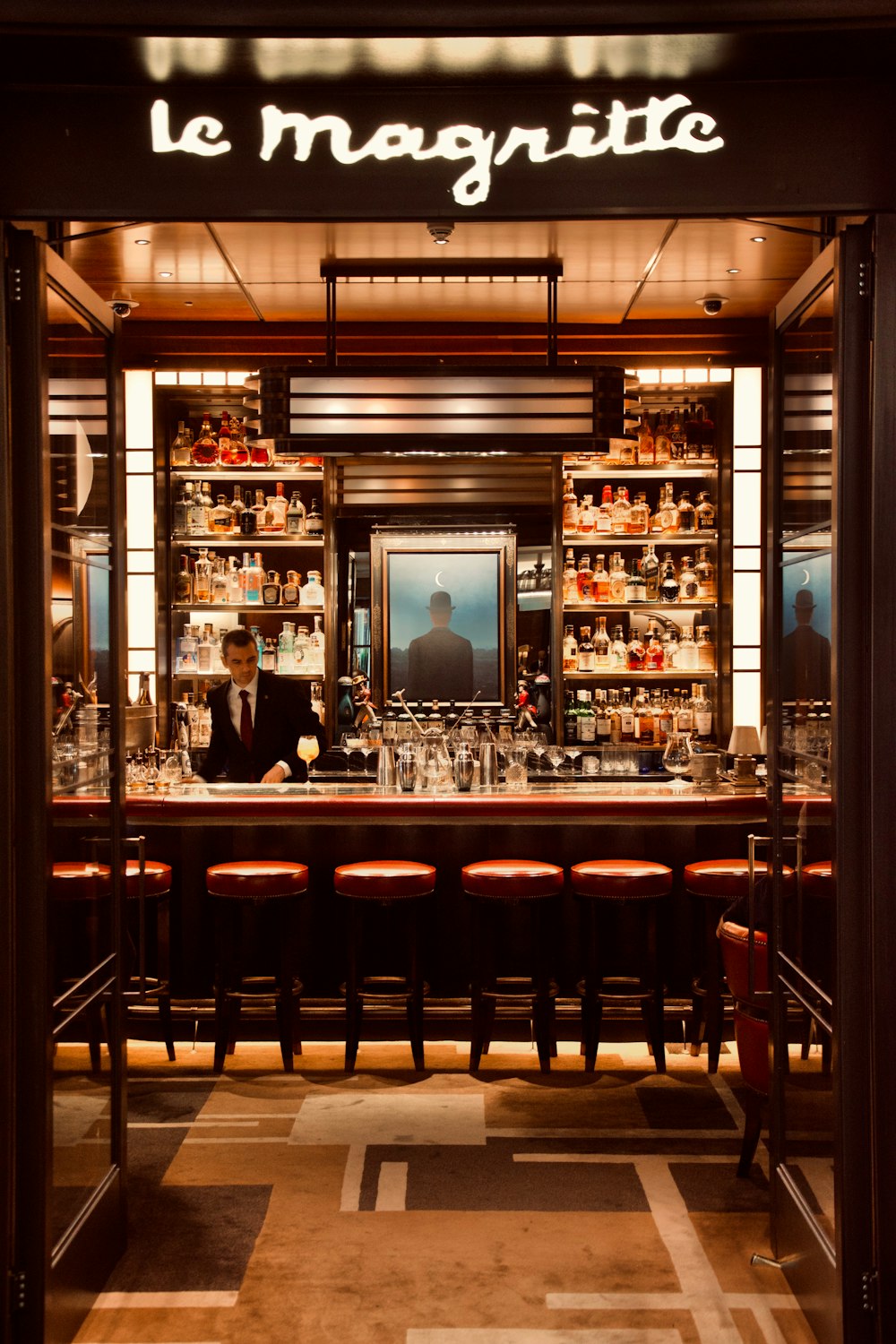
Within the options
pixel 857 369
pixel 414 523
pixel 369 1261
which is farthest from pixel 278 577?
pixel 857 369

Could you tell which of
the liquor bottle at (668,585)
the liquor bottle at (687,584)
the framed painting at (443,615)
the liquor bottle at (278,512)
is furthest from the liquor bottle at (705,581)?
the liquor bottle at (278,512)

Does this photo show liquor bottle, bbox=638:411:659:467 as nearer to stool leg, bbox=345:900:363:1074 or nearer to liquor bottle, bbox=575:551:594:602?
liquor bottle, bbox=575:551:594:602

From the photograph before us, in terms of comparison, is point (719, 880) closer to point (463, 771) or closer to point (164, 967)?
point (463, 771)

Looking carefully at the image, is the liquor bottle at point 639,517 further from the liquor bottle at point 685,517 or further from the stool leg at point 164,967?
the stool leg at point 164,967

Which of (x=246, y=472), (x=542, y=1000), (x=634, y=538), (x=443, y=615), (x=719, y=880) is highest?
(x=246, y=472)

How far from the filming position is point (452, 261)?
19.0 ft

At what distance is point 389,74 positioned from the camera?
107 inches

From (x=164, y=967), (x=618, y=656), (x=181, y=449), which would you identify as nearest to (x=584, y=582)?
(x=618, y=656)

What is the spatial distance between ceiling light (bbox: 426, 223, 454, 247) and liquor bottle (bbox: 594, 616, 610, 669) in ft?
8.82

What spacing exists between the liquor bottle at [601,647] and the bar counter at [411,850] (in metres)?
1.91

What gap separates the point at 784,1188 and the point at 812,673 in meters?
1.42

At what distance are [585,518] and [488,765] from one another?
2.25m

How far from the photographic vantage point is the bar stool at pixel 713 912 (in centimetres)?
498

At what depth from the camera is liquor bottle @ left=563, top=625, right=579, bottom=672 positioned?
7.23 m
